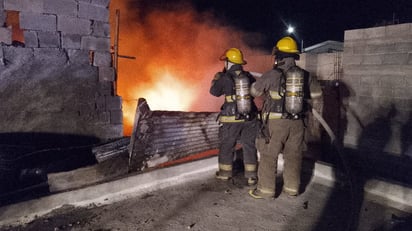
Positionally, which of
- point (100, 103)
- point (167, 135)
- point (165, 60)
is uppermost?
point (165, 60)

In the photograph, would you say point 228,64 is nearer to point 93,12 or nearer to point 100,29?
point 100,29

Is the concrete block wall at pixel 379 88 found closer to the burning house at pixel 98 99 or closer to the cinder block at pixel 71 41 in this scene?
the burning house at pixel 98 99

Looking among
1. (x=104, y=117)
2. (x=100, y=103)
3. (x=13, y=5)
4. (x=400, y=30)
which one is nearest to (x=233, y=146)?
(x=104, y=117)

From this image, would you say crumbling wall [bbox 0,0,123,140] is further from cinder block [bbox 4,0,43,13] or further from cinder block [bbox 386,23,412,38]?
cinder block [bbox 386,23,412,38]

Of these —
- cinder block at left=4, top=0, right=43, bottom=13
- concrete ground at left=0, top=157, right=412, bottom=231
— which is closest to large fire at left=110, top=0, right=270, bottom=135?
cinder block at left=4, top=0, right=43, bottom=13

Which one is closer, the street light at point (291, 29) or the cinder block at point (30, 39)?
the cinder block at point (30, 39)

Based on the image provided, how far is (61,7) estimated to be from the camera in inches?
213

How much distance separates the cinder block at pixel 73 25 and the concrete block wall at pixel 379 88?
5.44 meters

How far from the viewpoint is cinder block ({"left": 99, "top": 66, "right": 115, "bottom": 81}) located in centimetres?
598

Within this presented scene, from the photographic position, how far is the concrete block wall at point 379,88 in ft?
18.4

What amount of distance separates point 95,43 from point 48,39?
84 cm

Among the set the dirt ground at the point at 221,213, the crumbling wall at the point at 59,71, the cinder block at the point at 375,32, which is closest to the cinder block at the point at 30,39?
the crumbling wall at the point at 59,71

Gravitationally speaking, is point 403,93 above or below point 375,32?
below

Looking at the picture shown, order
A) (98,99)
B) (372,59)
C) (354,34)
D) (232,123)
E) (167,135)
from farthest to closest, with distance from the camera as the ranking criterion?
(354,34), (372,59), (98,99), (167,135), (232,123)
